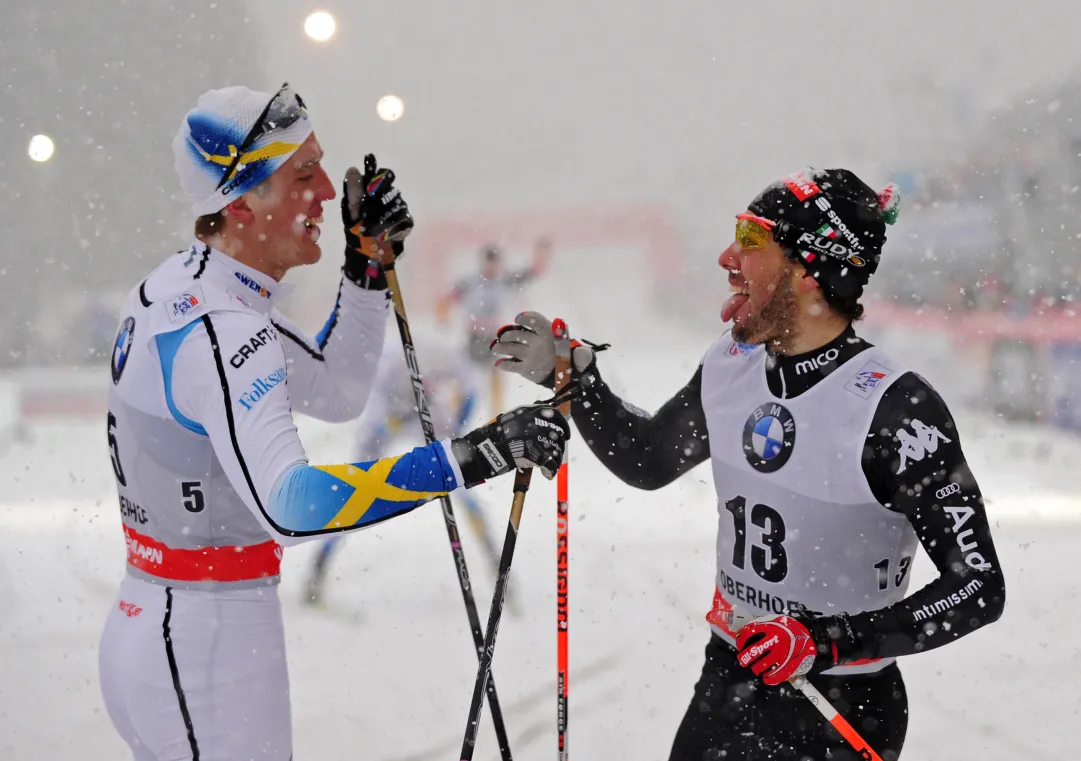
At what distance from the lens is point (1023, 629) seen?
4879 mm

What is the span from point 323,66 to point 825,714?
16.6 m

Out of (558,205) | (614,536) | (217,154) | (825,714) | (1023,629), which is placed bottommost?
(1023,629)

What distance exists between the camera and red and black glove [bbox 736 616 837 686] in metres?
1.57

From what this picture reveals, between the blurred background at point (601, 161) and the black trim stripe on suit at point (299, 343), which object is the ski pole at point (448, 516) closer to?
the black trim stripe on suit at point (299, 343)

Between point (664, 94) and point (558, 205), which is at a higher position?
point (664, 94)

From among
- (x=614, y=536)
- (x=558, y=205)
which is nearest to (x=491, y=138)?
(x=558, y=205)

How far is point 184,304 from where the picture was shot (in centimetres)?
162

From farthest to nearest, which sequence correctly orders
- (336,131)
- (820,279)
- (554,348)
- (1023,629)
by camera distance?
(336,131) → (1023,629) → (554,348) → (820,279)

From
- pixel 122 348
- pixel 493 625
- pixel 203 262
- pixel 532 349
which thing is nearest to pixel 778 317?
pixel 532 349

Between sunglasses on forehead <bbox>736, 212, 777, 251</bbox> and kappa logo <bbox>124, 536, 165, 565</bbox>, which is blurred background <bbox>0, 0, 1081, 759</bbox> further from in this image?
kappa logo <bbox>124, 536, 165, 565</bbox>

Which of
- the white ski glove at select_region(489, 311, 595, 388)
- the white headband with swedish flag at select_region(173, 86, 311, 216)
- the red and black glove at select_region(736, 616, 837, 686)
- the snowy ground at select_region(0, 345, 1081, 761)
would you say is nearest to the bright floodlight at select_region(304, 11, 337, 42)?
the snowy ground at select_region(0, 345, 1081, 761)

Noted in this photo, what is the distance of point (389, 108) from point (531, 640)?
1328 cm

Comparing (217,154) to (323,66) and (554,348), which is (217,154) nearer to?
(554,348)

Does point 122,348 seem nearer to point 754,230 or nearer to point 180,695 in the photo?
point 180,695
